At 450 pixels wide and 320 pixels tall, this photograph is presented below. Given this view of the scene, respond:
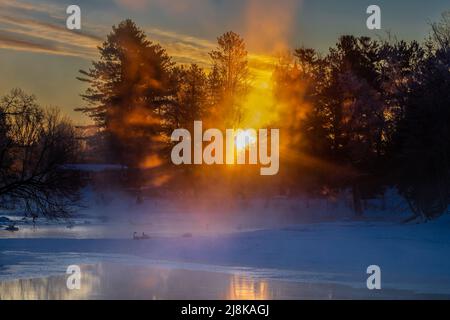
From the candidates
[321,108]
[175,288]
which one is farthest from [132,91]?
[175,288]

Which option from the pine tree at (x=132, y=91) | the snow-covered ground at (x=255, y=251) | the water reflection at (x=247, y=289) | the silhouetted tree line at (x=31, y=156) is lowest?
the water reflection at (x=247, y=289)

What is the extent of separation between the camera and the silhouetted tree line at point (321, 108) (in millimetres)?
39500

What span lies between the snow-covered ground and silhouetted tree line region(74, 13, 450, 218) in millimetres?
5265

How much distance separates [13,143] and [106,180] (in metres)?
34.3

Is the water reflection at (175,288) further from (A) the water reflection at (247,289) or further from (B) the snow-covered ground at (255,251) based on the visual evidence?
(B) the snow-covered ground at (255,251)

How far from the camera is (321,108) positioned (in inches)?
2282

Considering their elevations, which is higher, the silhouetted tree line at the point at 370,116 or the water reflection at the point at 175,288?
the silhouetted tree line at the point at 370,116

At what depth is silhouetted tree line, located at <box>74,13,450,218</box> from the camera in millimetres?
39500

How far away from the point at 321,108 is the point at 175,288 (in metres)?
41.6

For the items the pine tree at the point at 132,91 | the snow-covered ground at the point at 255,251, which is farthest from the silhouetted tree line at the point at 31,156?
the pine tree at the point at 132,91

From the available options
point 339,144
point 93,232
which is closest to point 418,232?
point 93,232

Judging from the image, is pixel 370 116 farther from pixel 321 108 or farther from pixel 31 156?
pixel 31 156

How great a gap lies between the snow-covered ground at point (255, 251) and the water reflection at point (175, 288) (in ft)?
2.88

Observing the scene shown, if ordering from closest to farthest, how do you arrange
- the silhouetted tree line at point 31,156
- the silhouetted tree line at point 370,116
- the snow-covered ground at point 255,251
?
the snow-covered ground at point 255,251 → the silhouetted tree line at point 31,156 → the silhouetted tree line at point 370,116
